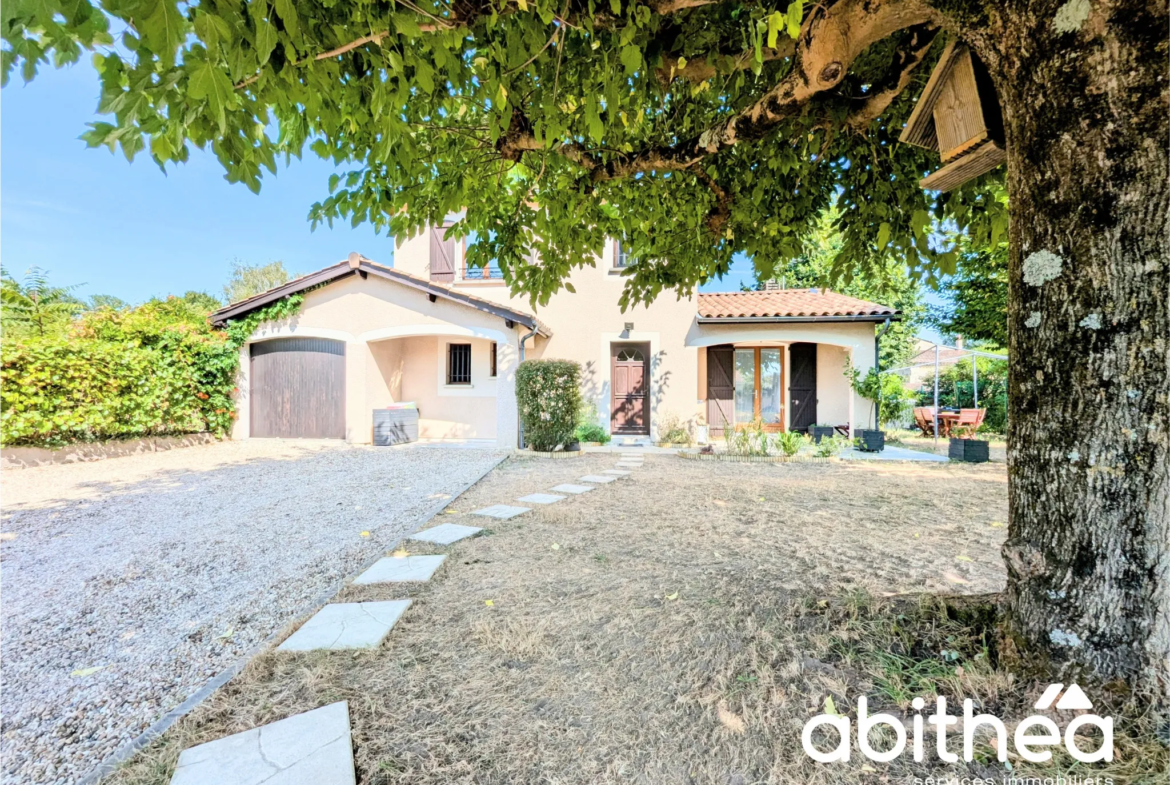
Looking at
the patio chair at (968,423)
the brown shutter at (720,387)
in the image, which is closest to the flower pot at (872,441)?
the patio chair at (968,423)

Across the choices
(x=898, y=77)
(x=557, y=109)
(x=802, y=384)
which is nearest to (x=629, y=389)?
(x=802, y=384)

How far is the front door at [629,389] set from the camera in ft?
38.4

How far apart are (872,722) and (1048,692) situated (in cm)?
56

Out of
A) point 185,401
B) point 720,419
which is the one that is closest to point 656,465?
point 720,419

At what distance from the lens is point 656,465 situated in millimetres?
7875

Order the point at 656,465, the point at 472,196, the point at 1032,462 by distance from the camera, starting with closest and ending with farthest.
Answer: the point at 1032,462 → the point at 472,196 → the point at 656,465

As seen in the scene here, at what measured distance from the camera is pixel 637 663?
202 centimetres

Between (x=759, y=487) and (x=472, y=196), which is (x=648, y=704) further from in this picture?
(x=759, y=487)

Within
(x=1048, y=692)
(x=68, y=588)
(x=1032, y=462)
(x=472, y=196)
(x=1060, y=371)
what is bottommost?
(x=68, y=588)

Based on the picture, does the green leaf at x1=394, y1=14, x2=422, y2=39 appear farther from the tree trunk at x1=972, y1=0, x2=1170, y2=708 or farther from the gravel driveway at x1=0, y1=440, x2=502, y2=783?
the gravel driveway at x1=0, y1=440, x2=502, y2=783

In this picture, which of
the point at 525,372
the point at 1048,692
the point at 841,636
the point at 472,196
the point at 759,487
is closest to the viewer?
the point at 1048,692

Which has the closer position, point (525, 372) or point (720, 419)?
point (525, 372)

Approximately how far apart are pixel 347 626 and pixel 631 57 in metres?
3.09

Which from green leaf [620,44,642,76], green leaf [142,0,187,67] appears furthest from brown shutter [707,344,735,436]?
green leaf [142,0,187,67]
